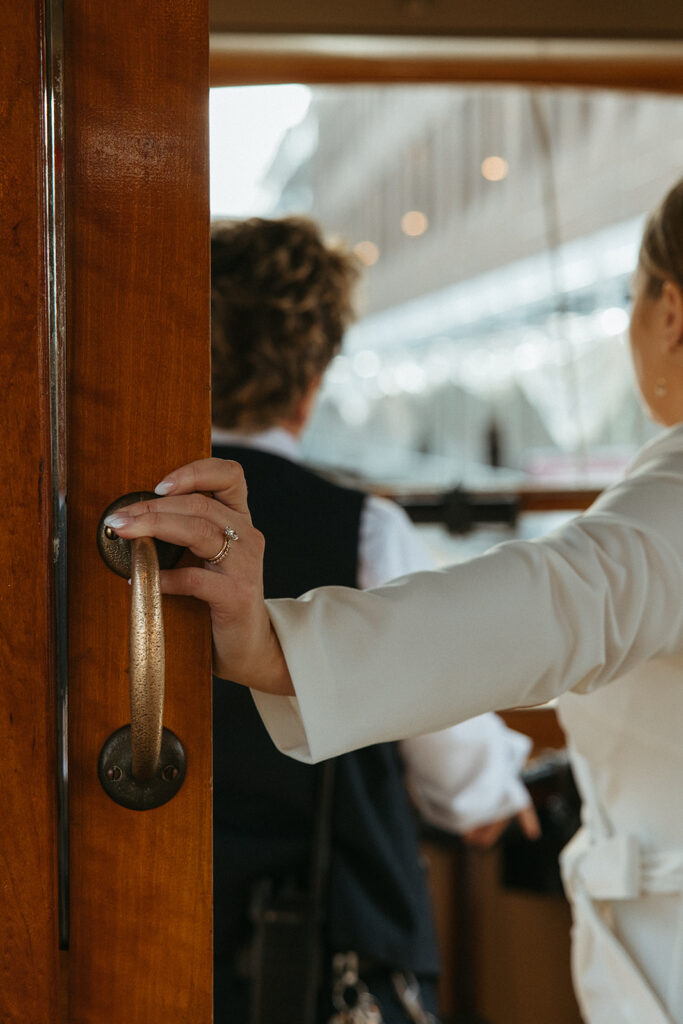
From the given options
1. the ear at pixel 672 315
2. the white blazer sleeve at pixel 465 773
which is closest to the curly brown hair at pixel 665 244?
the ear at pixel 672 315

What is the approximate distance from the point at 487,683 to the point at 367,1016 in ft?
2.23

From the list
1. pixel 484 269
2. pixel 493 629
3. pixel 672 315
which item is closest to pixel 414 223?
pixel 484 269

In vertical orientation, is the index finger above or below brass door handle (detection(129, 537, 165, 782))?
above

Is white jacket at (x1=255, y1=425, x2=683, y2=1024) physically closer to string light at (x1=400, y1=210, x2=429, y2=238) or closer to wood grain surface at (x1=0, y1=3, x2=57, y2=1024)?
wood grain surface at (x1=0, y1=3, x2=57, y2=1024)

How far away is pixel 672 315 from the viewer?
103cm

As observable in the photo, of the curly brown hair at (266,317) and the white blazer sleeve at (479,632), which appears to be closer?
the white blazer sleeve at (479,632)

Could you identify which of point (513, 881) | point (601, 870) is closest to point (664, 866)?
point (601, 870)

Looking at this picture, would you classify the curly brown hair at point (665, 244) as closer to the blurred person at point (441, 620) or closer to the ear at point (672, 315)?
the ear at point (672, 315)

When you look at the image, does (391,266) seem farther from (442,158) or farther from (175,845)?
(175,845)

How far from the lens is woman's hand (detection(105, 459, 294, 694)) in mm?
578

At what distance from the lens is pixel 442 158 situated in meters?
2.41

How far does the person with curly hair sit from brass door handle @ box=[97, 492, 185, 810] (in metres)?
0.36

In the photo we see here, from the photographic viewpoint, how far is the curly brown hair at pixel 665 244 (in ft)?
3.34

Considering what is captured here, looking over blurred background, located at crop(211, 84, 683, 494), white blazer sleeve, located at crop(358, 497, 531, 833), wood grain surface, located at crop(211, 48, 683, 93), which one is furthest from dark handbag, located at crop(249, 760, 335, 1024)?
wood grain surface, located at crop(211, 48, 683, 93)
